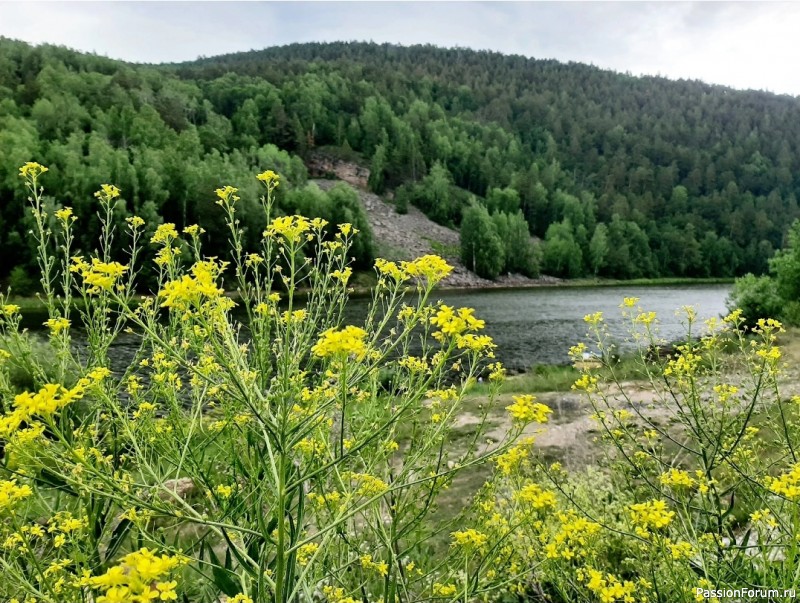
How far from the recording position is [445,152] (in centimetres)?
12700

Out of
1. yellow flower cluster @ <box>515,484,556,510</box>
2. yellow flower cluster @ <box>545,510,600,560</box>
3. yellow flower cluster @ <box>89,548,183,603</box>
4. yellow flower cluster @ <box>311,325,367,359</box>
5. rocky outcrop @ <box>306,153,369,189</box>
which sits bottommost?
yellow flower cluster @ <box>545,510,600,560</box>

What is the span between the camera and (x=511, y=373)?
23.6 m

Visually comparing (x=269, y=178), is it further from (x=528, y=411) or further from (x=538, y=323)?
(x=538, y=323)

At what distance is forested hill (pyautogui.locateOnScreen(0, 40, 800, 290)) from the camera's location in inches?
2372

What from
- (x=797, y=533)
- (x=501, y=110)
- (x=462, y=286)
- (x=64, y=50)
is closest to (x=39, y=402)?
(x=797, y=533)

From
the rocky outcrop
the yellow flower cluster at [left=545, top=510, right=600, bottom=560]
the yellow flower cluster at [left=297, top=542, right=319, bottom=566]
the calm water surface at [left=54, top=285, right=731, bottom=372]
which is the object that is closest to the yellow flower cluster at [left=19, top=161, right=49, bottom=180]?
the yellow flower cluster at [left=297, top=542, right=319, bottom=566]

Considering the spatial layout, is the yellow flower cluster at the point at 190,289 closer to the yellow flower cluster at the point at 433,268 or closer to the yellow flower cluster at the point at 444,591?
the yellow flower cluster at the point at 433,268

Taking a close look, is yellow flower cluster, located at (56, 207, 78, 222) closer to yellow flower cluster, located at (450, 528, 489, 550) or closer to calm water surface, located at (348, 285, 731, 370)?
yellow flower cluster, located at (450, 528, 489, 550)

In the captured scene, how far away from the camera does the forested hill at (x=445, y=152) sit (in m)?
60.2

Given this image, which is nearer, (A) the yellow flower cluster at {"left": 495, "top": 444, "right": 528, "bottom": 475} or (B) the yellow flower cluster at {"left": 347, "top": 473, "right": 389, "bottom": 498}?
(B) the yellow flower cluster at {"left": 347, "top": 473, "right": 389, "bottom": 498}

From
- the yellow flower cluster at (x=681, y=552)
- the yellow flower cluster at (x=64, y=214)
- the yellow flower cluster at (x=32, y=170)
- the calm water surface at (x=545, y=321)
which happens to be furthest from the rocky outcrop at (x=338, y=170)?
the yellow flower cluster at (x=681, y=552)

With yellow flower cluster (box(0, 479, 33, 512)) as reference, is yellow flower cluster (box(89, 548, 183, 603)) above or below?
above

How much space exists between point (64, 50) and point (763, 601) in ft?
458

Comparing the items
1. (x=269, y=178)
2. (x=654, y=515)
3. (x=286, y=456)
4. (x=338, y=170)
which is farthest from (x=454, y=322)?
(x=338, y=170)
